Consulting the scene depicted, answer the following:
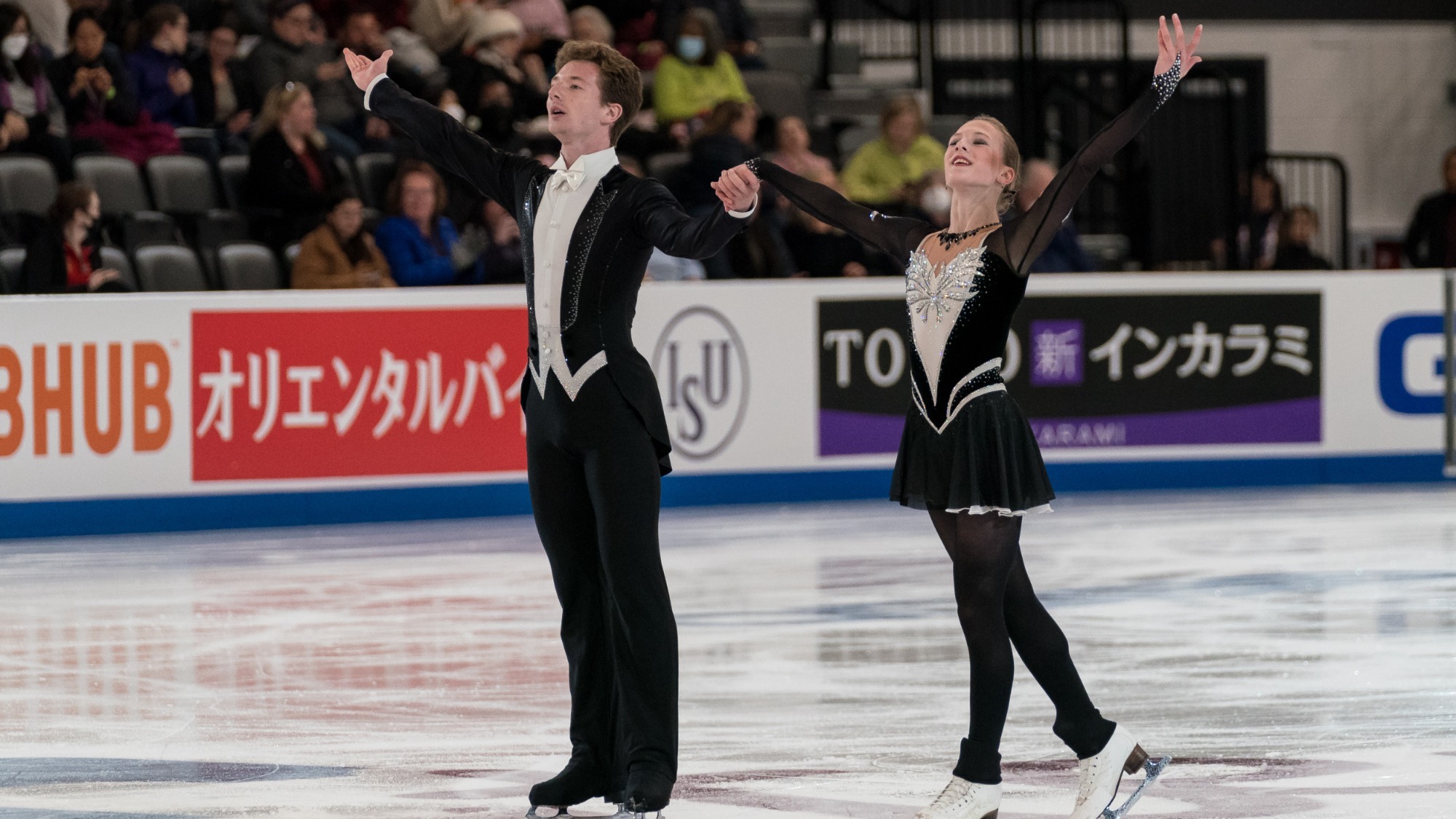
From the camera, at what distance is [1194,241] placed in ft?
49.5

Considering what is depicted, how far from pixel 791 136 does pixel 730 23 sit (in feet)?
7.21

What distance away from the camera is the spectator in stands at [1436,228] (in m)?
13.0

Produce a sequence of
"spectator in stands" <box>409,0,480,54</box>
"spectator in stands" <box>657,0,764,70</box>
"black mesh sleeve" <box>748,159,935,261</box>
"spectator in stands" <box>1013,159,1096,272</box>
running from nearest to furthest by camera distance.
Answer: "black mesh sleeve" <box>748,159,935,261</box>, "spectator in stands" <box>1013,159,1096,272</box>, "spectator in stands" <box>409,0,480,54</box>, "spectator in stands" <box>657,0,764,70</box>

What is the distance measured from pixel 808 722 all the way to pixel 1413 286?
6.73 m

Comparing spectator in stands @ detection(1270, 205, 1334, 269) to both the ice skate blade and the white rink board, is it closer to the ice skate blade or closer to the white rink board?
the white rink board

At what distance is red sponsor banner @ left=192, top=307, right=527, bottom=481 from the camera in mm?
8859

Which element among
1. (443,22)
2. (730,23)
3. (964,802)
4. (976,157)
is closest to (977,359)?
(976,157)

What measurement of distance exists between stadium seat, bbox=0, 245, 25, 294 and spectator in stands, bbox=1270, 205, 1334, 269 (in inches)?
278

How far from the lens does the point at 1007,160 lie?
12.9 feet

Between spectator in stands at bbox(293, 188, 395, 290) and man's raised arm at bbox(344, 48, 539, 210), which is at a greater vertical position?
man's raised arm at bbox(344, 48, 539, 210)

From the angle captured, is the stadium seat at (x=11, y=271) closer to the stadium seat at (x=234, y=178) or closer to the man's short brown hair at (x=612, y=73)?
the stadium seat at (x=234, y=178)

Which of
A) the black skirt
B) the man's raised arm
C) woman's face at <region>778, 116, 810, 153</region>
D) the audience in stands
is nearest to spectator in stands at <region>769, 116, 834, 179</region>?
woman's face at <region>778, 116, 810, 153</region>

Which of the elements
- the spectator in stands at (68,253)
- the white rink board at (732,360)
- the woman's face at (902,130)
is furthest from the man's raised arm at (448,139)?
the woman's face at (902,130)

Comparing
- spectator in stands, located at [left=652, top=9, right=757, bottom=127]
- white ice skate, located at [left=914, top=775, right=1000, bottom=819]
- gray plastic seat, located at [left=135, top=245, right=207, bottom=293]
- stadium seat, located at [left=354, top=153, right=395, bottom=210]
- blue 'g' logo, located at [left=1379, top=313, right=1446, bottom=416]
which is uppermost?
spectator in stands, located at [left=652, top=9, right=757, bottom=127]
